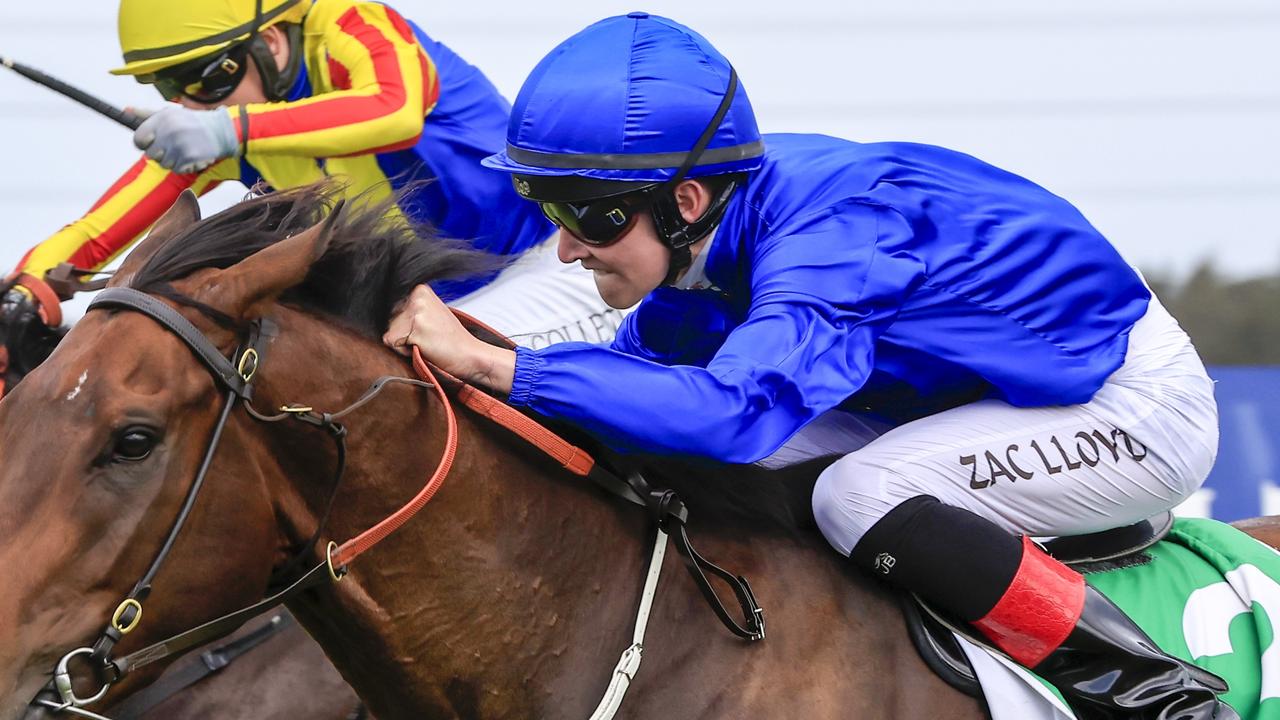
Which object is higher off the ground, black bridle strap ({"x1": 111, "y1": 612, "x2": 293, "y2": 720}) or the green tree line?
black bridle strap ({"x1": 111, "y1": 612, "x2": 293, "y2": 720})

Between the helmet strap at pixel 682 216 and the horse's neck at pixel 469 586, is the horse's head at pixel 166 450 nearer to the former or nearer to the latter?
the horse's neck at pixel 469 586

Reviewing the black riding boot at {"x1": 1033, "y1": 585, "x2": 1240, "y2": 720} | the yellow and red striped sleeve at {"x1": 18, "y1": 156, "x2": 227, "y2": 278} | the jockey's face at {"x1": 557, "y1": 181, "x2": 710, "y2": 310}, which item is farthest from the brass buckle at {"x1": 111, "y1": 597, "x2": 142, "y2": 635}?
the yellow and red striped sleeve at {"x1": 18, "y1": 156, "x2": 227, "y2": 278}

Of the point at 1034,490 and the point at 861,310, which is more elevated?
the point at 861,310

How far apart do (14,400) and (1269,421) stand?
4089mm

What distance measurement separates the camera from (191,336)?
1.89m

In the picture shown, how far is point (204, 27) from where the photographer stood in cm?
355

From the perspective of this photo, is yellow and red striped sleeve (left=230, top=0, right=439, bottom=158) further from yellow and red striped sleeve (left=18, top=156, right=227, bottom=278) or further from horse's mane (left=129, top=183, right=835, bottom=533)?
horse's mane (left=129, top=183, right=835, bottom=533)

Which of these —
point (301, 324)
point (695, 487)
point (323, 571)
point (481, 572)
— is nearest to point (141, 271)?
point (301, 324)

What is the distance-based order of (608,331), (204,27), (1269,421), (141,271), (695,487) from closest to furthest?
(141,271) < (695,487) < (204,27) < (608,331) < (1269,421)

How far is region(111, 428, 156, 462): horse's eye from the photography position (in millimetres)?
1826

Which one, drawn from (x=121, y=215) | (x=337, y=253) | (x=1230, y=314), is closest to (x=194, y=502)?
(x=337, y=253)

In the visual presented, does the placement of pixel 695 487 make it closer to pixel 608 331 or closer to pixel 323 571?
pixel 323 571

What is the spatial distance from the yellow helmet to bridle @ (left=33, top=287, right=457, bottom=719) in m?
1.77

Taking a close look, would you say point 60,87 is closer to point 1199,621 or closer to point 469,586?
point 469,586
